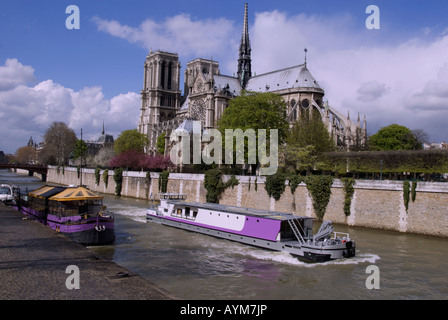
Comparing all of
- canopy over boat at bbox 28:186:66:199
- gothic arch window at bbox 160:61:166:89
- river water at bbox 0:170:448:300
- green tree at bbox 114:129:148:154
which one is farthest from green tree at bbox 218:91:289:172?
gothic arch window at bbox 160:61:166:89

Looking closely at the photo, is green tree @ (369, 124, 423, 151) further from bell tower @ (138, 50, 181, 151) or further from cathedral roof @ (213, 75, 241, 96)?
bell tower @ (138, 50, 181, 151)

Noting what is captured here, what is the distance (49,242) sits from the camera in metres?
18.9

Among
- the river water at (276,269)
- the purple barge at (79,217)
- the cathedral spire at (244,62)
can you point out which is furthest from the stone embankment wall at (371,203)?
the cathedral spire at (244,62)

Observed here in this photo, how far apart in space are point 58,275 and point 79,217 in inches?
356

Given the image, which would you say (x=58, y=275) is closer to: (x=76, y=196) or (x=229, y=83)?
(x=76, y=196)

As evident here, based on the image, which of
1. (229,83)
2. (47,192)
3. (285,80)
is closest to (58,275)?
(47,192)

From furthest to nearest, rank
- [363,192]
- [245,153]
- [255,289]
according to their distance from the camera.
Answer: [245,153] → [363,192] → [255,289]

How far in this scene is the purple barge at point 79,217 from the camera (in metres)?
21.3

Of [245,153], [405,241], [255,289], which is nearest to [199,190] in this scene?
[245,153]

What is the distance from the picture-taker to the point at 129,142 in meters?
86.8

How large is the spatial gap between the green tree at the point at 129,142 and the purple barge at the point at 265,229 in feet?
189

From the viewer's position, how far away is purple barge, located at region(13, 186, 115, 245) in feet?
70.0
